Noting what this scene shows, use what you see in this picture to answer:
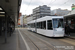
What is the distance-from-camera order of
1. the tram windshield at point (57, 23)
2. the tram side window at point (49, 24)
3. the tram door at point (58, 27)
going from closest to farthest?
1. the tram door at point (58, 27)
2. the tram windshield at point (57, 23)
3. the tram side window at point (49, 24)

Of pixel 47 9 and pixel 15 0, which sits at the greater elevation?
pixel 47 9

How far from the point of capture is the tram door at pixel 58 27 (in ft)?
42.5

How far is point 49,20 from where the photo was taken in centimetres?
1371

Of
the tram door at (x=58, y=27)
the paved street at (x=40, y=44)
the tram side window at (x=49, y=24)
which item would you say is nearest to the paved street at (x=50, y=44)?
the paved street at (x=40, y=44)

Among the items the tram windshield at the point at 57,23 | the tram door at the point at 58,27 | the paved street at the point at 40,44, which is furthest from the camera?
the tram windshield at the point at 57,23

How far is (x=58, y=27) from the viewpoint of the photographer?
43.1 ft

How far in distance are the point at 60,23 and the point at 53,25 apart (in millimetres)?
1078

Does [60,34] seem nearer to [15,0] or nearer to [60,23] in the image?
[60,23]

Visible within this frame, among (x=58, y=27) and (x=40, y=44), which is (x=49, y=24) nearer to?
(x=58, y=27)

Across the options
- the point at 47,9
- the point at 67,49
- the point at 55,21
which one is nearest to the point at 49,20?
the point at 55,21

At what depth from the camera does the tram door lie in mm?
12961

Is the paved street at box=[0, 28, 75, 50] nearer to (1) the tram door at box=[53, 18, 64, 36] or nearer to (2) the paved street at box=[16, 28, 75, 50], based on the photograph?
(2) the paved street at box=[16, 28, 75, 50]

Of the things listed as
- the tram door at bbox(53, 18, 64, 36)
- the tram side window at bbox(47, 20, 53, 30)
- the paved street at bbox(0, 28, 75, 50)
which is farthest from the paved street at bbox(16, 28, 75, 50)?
the tram side window at bbox(47, 20, 53, 30)

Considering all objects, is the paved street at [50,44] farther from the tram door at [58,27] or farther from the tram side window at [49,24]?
the tram side window at [49,24]
